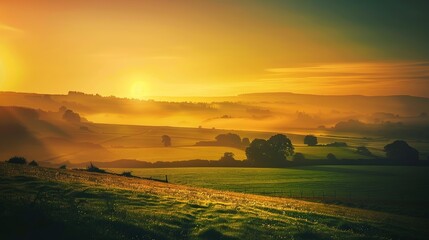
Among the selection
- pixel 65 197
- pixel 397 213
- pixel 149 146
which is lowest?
pixel 397 213

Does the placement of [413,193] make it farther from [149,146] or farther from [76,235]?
[149,146]

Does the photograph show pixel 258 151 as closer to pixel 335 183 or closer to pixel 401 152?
pixel 335 183

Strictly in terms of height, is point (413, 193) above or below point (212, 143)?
below

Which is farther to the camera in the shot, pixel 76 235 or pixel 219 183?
pixel 219 183

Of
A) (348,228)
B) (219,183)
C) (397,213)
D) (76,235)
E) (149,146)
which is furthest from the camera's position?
(149,146)

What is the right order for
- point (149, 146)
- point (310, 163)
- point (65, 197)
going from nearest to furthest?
1. point (65, 197)
2. point (310, 163)
3. point (149, 146)

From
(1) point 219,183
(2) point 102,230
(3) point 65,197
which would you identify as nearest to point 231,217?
(2) point 102,230

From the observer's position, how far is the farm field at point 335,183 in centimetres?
7844

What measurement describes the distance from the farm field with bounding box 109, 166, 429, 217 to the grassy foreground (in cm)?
2592

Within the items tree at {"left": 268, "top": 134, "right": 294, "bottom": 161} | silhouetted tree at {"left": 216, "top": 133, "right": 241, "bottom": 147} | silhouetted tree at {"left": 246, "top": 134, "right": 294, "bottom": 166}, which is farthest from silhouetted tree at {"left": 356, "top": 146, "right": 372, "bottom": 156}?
silhouetted tree at {"left": 216, "top": 133, "right": 241, "bottom": 147}

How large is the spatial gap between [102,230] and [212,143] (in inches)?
6280

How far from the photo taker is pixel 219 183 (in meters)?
95.5

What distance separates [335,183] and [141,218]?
71163 millimetres

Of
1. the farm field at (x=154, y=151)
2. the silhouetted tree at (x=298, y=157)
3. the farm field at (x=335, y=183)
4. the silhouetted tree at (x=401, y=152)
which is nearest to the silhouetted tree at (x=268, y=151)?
the silhouetted tree at (x=298, y=157)
